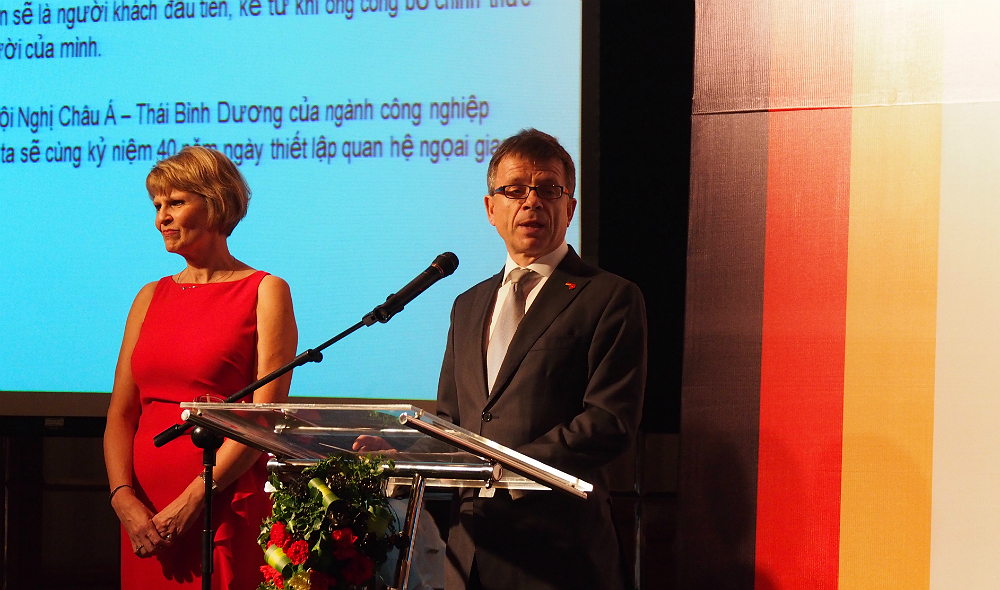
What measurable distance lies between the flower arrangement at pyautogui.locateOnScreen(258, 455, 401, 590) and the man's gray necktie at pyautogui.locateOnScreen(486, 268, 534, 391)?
26.7 inches

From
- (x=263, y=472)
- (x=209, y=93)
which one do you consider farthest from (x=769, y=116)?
(x=209, y=93)

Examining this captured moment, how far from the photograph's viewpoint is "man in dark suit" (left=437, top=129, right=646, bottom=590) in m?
2.25

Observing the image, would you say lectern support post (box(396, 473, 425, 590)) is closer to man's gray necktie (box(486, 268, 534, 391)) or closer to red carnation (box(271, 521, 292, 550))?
red carnation (box(271, 521, 292, 550))

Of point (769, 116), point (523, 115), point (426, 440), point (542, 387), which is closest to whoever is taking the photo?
point (426, 440)

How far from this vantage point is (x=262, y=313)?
2932mm

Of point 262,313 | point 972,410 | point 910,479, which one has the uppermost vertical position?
point 262,313

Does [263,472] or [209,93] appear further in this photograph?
A: [209,93]

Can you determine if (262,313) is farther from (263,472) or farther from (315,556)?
(315,556)

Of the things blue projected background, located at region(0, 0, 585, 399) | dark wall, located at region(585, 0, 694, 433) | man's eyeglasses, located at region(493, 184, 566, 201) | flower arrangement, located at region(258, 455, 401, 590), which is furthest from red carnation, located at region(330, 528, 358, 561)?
dark wall, located at region(585, 0, 694, 433)

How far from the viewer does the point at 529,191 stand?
99.2 inches

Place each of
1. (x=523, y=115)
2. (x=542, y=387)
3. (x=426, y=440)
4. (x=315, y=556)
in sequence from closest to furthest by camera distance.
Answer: (x=315, y=556)
(x=426, y=440)
(x=542, y=387)
(x=523, y=115)

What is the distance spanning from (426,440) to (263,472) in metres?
1.29

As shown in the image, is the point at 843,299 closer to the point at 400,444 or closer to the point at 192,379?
the point at 400,444

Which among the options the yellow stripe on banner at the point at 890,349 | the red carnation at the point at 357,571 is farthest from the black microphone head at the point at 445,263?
the yellow stripe on banner at the point at 890,349
